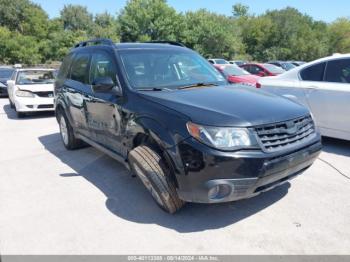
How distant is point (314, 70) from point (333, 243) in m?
3.82

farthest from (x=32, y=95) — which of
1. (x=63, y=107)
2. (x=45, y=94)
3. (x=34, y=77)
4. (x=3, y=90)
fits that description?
(x=3, y=90)

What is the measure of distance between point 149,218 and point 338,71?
13.8 feet

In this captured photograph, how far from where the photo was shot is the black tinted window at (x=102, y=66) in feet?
13.7

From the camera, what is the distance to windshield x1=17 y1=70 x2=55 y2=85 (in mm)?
10348

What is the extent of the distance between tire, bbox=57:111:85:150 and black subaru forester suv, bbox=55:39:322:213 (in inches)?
55.1

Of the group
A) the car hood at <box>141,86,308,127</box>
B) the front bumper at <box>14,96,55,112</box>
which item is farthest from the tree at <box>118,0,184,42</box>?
the car hood at <box>141,86,308,127</box>

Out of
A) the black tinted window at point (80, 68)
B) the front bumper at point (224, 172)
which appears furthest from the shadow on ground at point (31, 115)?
the front bumper at point (224, 172)

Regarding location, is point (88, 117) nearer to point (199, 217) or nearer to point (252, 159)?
point (199, 217)

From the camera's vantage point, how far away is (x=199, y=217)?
3512 millimetres

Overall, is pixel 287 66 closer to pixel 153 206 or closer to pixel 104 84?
pixel 104 84

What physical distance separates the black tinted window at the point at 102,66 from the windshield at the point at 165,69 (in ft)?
0.59

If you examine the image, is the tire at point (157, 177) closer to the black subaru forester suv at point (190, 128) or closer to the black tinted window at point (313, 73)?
the black subaru forester suv at point (190, 128)

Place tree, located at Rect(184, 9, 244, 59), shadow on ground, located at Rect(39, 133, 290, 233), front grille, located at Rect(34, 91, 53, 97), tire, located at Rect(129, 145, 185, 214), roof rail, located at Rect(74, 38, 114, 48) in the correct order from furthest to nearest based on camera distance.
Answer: tree, located at Rect(184, 9, 244, 59), front grille, located at Rect(34, 91, 53, 97), roof rail, located at Rect(74, 38, 114, 48), shadow on ground, located at Rect(39, 133, 290, 233), tire, located at Rect(129, 145, 185, 214)

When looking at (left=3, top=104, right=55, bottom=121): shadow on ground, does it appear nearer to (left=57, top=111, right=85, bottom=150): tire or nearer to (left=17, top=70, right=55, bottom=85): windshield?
(left=17, top=70, right=55, bottom=85): windshield
